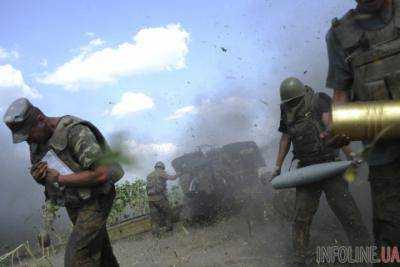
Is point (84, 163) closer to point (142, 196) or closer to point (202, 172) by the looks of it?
point (202, 172)

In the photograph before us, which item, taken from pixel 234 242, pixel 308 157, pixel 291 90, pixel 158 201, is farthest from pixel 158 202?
pixel 291 90

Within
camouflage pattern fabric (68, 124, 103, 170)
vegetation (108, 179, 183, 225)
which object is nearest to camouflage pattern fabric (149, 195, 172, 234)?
vegetation (108, 179, 183, 225)

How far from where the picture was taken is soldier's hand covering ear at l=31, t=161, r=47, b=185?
161 inches

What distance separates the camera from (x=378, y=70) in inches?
117

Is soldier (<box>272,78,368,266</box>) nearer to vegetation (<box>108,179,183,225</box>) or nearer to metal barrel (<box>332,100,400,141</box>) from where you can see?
metal barrel (<box>332,100,400,141</box>)

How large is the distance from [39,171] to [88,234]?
0.69 m

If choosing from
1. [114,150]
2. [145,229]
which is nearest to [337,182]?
[114,150]

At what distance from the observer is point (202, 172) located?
1261cm

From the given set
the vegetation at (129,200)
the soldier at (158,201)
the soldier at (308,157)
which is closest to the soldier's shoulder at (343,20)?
the soldier at (308,157)

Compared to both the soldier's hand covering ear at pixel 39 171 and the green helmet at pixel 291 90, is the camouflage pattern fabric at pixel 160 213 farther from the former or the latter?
the soldier's hand covering ear at pixel 39 171

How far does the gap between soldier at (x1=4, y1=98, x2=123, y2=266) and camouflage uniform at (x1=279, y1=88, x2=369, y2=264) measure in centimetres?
229

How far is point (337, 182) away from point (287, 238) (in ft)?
8.71

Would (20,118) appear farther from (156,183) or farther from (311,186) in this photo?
(156,183)

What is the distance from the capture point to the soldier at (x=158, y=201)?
12.1 meters
